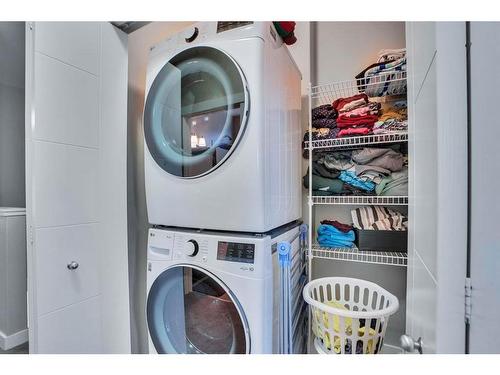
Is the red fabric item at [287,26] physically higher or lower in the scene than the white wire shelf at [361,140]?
higher

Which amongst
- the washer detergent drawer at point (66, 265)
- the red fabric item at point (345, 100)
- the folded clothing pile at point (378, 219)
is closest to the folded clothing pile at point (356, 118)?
the red fabric item at point (345, 100)

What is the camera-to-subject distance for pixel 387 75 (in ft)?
3.92

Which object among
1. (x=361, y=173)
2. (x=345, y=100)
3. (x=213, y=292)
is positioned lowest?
(x=213, y=292)

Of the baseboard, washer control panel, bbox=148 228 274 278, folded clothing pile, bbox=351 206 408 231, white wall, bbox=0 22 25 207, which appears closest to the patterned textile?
folded clothing pile, bbox=351 206 408 231

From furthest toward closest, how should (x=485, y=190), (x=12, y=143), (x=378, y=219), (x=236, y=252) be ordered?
(x=12, y=143)
(x=378, y=219)
(x=236, y=252)
(x=485, y=190)

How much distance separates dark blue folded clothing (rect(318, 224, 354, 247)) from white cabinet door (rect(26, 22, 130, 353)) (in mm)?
1095

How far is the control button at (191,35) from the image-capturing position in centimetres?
104

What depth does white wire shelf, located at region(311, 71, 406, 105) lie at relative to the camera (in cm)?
121

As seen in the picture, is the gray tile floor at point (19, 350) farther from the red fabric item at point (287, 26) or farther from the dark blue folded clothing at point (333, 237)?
the red fabric item at point (287, 26)

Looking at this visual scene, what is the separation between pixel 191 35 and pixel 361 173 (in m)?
1.08

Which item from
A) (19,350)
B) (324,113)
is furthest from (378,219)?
(19,350)

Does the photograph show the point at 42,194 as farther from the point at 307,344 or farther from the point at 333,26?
the point at 333,26

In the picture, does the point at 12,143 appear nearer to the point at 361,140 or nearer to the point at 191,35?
the point at 191,35
